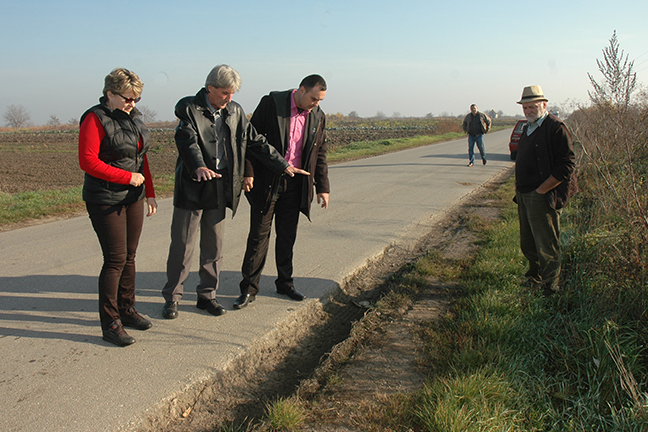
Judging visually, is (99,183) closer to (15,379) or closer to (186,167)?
(186,167)

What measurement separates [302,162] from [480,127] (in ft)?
39.5

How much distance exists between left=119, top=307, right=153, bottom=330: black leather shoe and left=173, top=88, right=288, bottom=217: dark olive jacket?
0.90 meters

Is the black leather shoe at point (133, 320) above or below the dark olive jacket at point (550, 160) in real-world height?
below

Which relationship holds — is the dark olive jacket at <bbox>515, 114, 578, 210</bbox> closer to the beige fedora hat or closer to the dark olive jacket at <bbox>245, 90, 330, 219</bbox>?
the beige fedora hat

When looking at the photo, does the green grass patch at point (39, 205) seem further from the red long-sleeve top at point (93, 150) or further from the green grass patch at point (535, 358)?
the green grass patch at point (535, 358)

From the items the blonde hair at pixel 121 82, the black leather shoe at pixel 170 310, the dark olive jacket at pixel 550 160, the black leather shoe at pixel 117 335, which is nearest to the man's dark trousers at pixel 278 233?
the black leather shoe at pixel 170 310

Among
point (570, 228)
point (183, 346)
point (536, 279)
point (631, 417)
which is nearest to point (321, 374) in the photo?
point (183, 346)

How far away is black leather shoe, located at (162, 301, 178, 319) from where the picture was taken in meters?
3.82

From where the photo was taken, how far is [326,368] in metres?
3.21

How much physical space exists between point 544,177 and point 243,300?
2.83 metres

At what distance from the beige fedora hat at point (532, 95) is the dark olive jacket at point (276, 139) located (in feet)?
5.89

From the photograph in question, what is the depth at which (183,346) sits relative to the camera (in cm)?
339

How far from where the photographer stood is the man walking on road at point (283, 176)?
13.3ft

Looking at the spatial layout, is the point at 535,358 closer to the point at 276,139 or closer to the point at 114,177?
the point at 276,139
